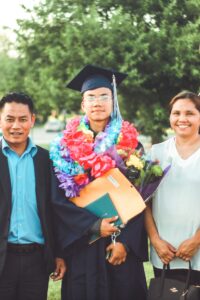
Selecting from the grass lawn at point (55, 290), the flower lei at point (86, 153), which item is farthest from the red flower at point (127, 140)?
the grass lawn at point (55, 290)

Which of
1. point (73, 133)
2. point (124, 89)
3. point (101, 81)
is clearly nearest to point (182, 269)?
point (73, 133)

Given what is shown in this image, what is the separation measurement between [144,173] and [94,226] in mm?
510

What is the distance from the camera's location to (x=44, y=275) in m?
→ 3.46

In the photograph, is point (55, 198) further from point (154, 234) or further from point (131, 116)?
point (131, 116)

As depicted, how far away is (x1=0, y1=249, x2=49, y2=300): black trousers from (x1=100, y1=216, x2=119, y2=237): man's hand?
456 millimetres

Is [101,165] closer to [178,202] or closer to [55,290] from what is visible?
[178,202]

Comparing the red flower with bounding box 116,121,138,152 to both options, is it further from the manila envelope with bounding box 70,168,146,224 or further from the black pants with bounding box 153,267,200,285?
the black pants with bounding box 153,267,200,285

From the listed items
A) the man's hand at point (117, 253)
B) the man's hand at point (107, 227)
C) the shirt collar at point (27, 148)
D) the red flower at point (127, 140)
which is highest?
the red flower at point (127, 140)

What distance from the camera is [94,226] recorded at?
3408mm

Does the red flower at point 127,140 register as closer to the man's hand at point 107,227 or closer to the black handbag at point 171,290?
the man's hand at point 107,227

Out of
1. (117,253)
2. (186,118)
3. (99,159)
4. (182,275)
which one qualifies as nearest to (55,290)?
(117,253)

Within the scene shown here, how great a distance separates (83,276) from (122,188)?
0.73 metres

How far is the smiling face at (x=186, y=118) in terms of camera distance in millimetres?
3441

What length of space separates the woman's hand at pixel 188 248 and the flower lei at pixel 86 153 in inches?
28.6
